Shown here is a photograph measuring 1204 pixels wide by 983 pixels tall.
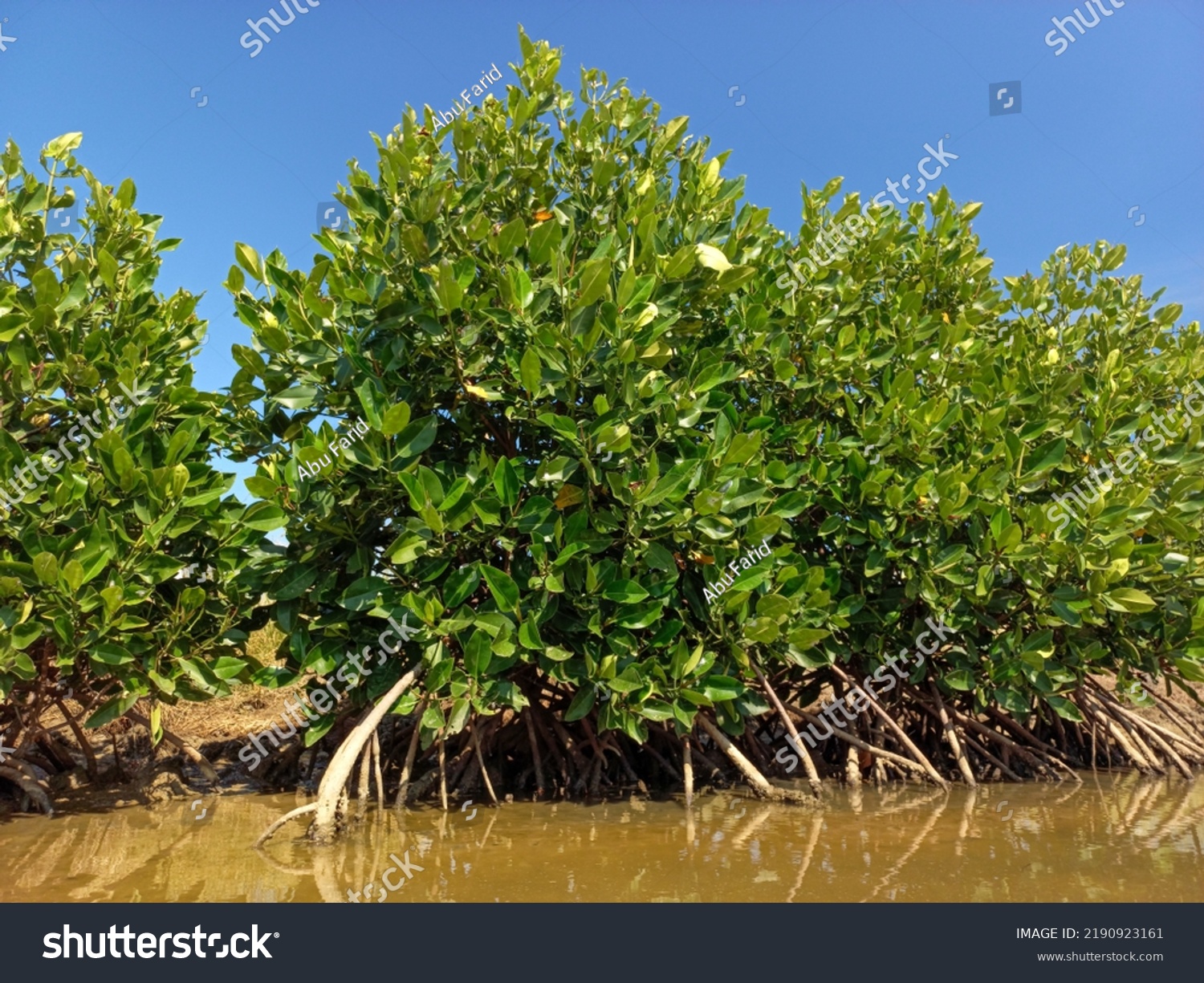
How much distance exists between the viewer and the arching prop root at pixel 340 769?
410 centimetres

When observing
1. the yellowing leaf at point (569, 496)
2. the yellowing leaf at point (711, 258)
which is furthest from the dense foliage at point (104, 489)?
the yellowing leaf at point (711, 258)

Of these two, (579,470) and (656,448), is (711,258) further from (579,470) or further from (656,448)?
(579,470)

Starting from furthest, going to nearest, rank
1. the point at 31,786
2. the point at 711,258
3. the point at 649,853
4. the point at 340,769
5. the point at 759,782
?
the point at 759,782 → the point at 31,786 → the point at 711,258 → the point at 340,769 → the point at 649,853

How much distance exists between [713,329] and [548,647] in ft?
7.09

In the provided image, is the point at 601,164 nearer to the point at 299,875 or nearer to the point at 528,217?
the point at 528,217

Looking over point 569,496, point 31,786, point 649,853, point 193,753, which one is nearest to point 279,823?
point 649,853

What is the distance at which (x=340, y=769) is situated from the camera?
425cm

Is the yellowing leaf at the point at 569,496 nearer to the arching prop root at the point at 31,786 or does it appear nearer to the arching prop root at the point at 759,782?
the arching prop root at the point at 759,782

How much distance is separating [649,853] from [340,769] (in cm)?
150

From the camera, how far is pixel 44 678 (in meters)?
4.89

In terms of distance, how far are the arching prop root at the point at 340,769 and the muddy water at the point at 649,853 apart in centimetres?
11

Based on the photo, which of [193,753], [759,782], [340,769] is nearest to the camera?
[340,769]

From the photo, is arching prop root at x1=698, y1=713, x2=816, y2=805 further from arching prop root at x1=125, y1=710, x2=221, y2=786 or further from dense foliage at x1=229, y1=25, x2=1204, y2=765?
arching prop root at x1=125, y1=710, x2=221, y2=786

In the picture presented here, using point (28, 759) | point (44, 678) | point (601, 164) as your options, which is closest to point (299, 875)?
point (44, 678)
